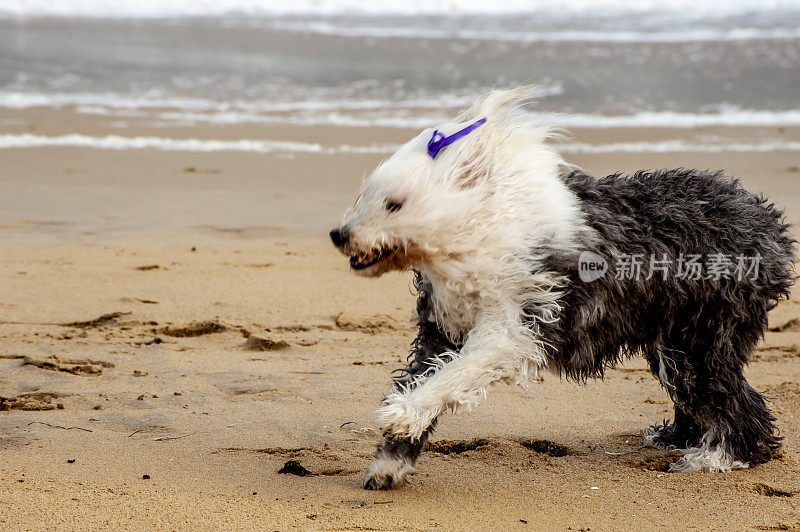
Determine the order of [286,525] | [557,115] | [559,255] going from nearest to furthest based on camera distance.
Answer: [286,525] < [559,255] < [557,115]

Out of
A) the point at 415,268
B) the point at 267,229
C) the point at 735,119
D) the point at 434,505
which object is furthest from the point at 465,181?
the point at 735,119

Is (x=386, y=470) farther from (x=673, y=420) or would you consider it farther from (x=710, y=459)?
(x=673, y=420)

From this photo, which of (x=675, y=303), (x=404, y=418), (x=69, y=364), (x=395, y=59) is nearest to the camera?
(x=404, y=418)

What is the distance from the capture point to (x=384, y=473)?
380 centimetres

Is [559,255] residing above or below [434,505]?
above

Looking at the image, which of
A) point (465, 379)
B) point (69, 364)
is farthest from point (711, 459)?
point (69, 364)

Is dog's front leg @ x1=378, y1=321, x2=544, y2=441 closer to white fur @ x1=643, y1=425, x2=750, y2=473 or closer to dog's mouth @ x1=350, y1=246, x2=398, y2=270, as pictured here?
dog's mouth @ x1=350, y1=246, x2=398, y2=270

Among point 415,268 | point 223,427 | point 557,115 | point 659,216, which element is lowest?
point 223,427

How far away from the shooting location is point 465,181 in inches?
142

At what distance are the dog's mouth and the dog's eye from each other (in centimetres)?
15

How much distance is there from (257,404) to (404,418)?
1549mm

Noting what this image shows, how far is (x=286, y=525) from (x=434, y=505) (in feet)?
2.07

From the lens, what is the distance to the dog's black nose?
358cm

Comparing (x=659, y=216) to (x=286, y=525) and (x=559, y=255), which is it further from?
(x=286, y=525)
